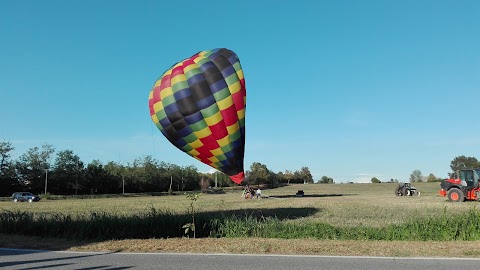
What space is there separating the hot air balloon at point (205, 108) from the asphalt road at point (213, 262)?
6.64 metres

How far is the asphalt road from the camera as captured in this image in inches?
350

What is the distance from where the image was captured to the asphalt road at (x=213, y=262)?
889 centimetres

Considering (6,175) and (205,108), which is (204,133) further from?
(6,175)

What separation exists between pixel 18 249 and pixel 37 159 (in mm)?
92032

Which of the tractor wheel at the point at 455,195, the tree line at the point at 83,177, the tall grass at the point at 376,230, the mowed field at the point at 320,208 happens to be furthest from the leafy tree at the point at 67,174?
the tall grass at the point at 376,230

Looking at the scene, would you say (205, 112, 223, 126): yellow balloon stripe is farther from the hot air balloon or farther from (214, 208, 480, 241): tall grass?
(214, 208, 480, 241): tall grass

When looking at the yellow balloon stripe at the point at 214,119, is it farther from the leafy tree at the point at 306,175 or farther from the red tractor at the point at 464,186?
the leafy tree at the point at 306,175

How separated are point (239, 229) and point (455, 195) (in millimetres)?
28652

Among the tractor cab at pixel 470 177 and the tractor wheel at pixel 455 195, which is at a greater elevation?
the tractor cab at pixel 470 177

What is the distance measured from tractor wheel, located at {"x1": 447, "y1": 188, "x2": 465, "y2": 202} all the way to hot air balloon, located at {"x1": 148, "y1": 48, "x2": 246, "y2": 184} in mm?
26013

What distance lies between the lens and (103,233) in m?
13.9

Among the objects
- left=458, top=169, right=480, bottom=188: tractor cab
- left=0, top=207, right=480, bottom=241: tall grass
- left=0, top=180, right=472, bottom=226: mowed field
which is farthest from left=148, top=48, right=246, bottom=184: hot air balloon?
left=458, top=169, right=480, bottom=188: tractor cab

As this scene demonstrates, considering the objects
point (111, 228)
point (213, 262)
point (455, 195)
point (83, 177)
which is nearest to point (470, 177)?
point (455, 195)

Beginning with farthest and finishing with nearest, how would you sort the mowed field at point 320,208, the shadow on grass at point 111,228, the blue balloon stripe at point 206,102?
1. the mowed field at point 320,208
2. the blue balloon stripe at point 206,102
3. the shadow on grass at point 111,228
